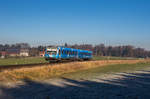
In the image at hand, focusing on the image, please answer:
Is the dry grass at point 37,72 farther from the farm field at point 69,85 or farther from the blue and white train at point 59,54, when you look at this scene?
the blue and white train at point 59,54

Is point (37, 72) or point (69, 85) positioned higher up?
point (37, 72)

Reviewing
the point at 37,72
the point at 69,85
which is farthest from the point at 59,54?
the point at 69,85

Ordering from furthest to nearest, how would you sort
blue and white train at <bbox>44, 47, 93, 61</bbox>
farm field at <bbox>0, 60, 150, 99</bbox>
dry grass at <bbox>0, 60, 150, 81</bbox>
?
1. blue and white train at <bbox>44, 47, 93, 61</bbox>
2. dry grass at <bbox>0, 60, 150, 81</bbox>
3. farm field at <bbox>0, 60, 150, 99</bbox>

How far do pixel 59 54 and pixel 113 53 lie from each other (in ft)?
416

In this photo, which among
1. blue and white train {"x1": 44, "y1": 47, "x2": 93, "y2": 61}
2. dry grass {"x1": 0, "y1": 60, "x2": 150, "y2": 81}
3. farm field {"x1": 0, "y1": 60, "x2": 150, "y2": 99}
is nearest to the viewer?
farm field {"x1": 0, "y1": 60, "x2": 150, "y2": 99}

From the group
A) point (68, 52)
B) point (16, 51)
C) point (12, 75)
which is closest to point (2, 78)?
point (12, 75)

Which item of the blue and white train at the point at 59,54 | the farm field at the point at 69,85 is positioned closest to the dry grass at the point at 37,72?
the farm field at the point at 69,85

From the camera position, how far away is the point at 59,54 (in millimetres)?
30938

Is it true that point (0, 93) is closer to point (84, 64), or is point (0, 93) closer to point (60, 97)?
point (60, 97)

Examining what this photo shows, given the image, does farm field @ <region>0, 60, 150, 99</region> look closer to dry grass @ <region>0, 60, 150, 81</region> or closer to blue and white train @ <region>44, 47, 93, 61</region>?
dry grass @ <region>0, 60, 150, 81</region>

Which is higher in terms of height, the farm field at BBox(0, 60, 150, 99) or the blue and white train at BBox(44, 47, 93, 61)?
the blue and white train at BBox(44, 47, 93, 61)

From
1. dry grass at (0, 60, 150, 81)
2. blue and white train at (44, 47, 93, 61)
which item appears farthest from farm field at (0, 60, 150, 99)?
blue and white train at (44, 47, 93, 61)

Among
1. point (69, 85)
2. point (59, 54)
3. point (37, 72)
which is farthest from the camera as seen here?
point (59, 54)

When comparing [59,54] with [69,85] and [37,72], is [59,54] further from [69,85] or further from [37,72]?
[69,85]
